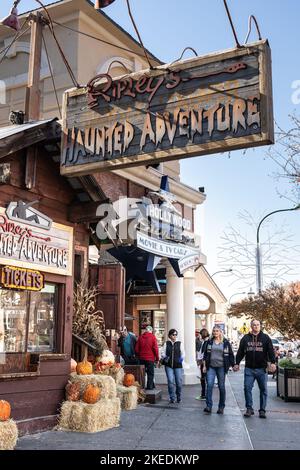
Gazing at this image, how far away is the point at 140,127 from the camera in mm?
6227

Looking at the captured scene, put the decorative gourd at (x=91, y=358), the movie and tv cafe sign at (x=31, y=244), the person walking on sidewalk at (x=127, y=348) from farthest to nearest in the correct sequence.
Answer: the person walking on sidewalk at (x=127, y=348)
the decorative gourd at (x=91, y=358)
the movie and tv cafe sign at (x=31, y=244)

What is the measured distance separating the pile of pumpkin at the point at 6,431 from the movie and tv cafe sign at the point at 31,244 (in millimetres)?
1707

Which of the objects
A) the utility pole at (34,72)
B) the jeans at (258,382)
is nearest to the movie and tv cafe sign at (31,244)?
the utility pole at (34,72)

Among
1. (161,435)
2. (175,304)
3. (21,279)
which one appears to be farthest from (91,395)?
(175,304)

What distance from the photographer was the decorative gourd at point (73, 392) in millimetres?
8164

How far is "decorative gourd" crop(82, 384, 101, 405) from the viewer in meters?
7.99

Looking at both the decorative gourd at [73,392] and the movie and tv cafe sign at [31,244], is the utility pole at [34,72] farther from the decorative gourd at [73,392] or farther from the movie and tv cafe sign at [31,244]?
the decorative gourd at [73,392]

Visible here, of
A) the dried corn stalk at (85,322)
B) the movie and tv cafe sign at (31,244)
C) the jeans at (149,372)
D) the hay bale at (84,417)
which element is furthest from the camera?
the jeans at (149,372)

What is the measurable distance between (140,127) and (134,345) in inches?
326

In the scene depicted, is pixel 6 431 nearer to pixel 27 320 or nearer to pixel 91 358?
pixel 27 320

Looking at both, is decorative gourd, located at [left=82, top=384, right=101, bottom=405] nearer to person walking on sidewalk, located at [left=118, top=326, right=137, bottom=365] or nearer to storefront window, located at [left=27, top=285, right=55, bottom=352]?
storefront window, located at [left=27, top=285, right=55, bottom=352]

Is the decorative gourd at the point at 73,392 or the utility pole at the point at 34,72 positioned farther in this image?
the utility pole at the point at 34,72

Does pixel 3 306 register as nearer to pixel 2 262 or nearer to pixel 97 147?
pixel 2 262
